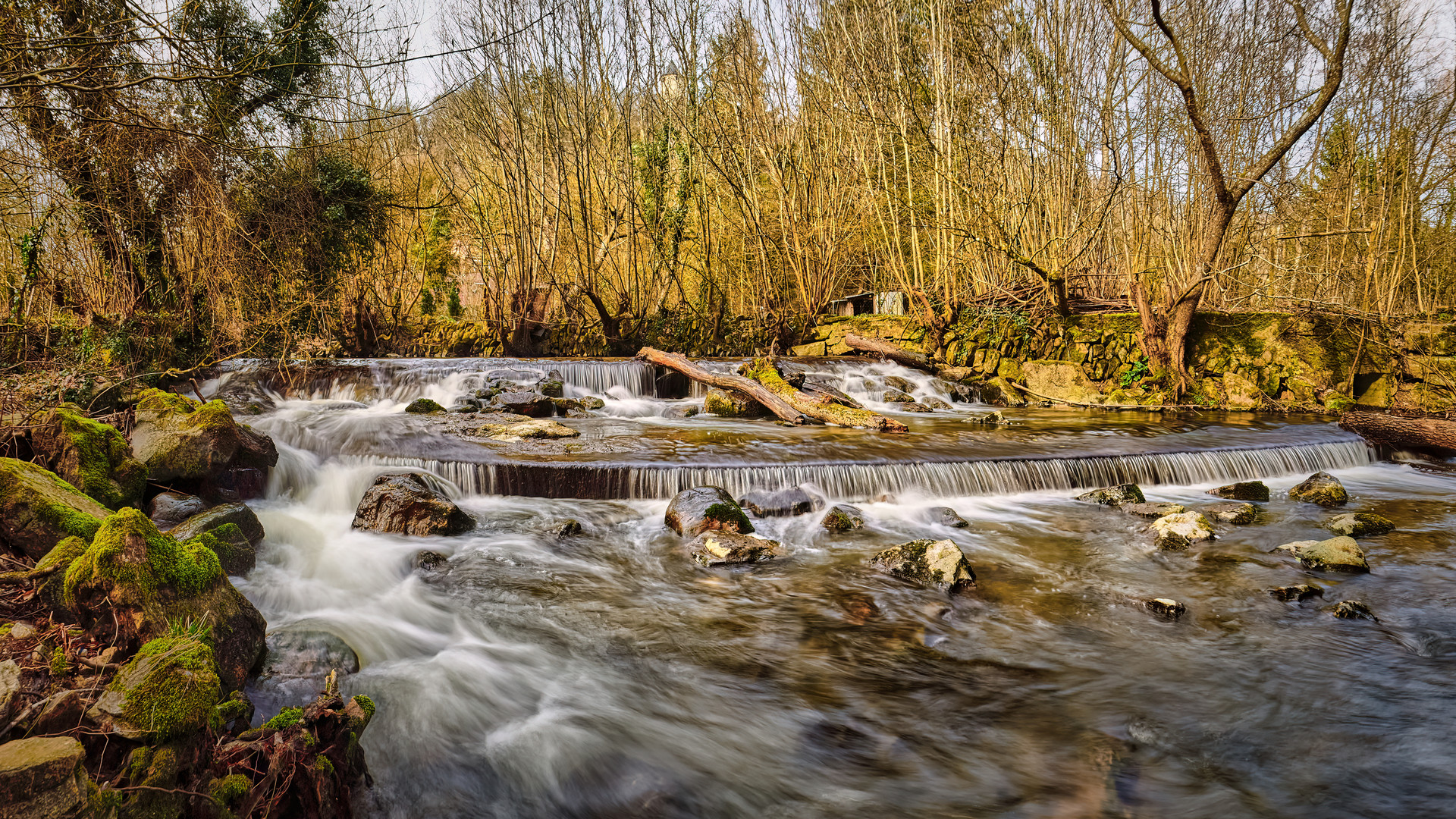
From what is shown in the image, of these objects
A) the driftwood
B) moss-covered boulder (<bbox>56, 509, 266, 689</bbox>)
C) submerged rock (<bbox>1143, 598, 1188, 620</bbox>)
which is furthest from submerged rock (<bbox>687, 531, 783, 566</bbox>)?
the driftwood

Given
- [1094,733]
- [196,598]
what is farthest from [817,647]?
[196,598]

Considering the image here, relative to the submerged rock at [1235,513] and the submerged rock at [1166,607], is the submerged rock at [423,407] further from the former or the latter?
the submerged rock at [1235,513]

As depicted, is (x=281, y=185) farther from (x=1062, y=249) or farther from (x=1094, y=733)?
(x=1062, y=249)

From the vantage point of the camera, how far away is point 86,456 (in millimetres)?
4203

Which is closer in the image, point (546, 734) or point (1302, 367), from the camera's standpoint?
point (546, 734)

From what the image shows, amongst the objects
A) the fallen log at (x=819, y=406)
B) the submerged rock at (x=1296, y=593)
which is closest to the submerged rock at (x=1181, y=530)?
the submerged rock at (x=1296, y=593)

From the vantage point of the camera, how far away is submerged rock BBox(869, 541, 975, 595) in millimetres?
4430

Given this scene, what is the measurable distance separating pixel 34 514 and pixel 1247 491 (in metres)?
8.93

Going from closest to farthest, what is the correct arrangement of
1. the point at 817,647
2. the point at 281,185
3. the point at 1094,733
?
the point at 1094,733
the point at 817,647
the point at 281,185

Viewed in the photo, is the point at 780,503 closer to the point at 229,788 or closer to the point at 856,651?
the point at 856,651

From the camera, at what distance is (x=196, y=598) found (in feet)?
8.26

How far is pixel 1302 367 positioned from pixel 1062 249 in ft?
13.6

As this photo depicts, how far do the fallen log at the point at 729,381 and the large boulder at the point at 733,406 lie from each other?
0.10m

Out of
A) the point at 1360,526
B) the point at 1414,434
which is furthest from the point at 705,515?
the point at 1414,434
